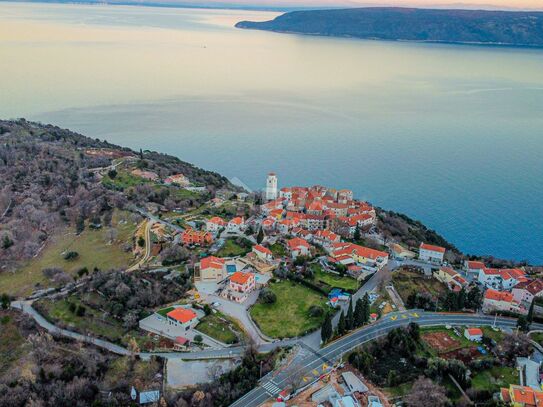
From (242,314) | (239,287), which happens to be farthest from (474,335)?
(239,287)

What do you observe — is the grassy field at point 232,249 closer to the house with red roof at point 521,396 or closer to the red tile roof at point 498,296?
the red tile roof at point 498,296

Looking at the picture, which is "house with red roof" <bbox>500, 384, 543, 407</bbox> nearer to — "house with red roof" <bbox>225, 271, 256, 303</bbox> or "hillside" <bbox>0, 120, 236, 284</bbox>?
"house with red roof" <bbox>225, 271, 256, 303</bbox>

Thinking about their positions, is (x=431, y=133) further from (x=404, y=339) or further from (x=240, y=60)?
(x=240, y=60)

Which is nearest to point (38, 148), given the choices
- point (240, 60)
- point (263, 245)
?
point (263, 245)

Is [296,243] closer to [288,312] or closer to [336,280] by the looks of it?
[336,280]

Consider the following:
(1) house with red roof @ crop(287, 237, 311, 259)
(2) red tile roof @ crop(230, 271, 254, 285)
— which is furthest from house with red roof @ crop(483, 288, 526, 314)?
(2) red tile roof @ crop(230, 271, 254, 285)
